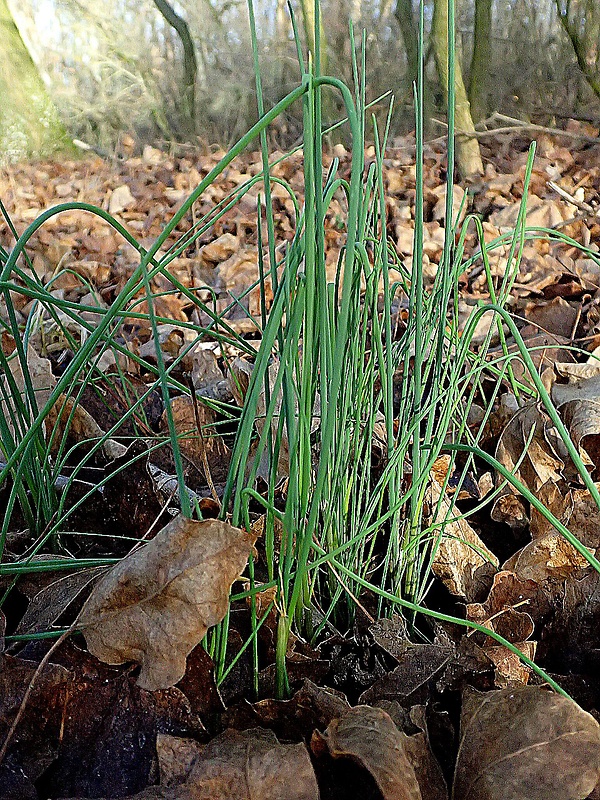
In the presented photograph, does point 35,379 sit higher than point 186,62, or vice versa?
point 186,62

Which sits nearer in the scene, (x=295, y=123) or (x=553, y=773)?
(x=553, y=773)

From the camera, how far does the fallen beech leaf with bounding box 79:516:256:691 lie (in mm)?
449

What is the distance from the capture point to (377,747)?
1.44ft

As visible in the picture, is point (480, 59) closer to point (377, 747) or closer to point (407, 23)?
point (407, 23)

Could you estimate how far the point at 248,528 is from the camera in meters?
0.47

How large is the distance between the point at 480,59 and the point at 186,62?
150 cm

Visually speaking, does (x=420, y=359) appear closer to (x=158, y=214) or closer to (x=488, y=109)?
(x=158, y=214)

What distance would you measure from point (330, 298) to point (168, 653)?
26 cm

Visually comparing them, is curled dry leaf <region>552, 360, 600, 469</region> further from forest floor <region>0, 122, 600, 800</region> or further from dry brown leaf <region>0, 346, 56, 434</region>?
dry brown leaf <region>0, 346, 56, 434</region>

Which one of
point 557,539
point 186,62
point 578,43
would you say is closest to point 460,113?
point 578,43

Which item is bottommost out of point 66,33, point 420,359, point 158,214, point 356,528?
point 158,214

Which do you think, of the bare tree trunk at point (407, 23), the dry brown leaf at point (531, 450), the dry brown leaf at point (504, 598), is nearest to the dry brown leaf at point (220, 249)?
the bare tree trunk at point (407, 23)

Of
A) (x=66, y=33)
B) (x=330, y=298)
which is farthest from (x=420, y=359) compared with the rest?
(x=66, y=33)

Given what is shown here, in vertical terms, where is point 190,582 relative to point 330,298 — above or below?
below
